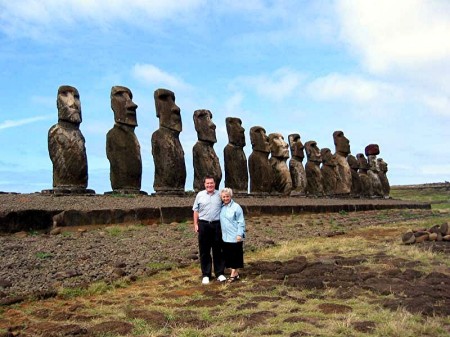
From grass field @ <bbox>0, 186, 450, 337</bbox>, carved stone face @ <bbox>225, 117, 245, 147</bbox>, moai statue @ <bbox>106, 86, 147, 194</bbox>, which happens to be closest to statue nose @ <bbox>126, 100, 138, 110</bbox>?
moai statue @ <bbox>106, 86, 147, 194</bbox>

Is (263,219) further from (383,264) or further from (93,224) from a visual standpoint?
(383,264)

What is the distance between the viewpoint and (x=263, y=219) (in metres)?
14.2

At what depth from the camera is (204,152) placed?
16.9 meters

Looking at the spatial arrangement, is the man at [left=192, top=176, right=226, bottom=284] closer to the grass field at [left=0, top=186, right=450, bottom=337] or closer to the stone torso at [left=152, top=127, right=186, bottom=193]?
the grass field at [left=0, top=186, right=450, bottom=337]

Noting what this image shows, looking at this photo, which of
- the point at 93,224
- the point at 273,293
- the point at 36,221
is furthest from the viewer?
the point at 93,224

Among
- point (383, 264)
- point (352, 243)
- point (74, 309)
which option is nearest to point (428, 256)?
point (383, 264)

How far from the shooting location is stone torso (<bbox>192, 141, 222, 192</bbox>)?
1669 centimetres

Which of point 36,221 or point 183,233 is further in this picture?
point 183,233

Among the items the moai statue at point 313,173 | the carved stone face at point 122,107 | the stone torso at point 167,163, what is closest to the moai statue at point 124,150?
the carved stone face at point 122,107

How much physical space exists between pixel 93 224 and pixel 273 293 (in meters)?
5.25

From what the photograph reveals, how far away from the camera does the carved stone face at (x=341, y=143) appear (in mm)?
28156

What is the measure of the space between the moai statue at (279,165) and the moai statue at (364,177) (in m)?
9.45

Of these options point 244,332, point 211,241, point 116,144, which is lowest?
point 244,332

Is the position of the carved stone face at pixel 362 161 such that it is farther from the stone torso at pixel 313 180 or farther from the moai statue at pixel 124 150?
the moai statue at pixel 124 150
